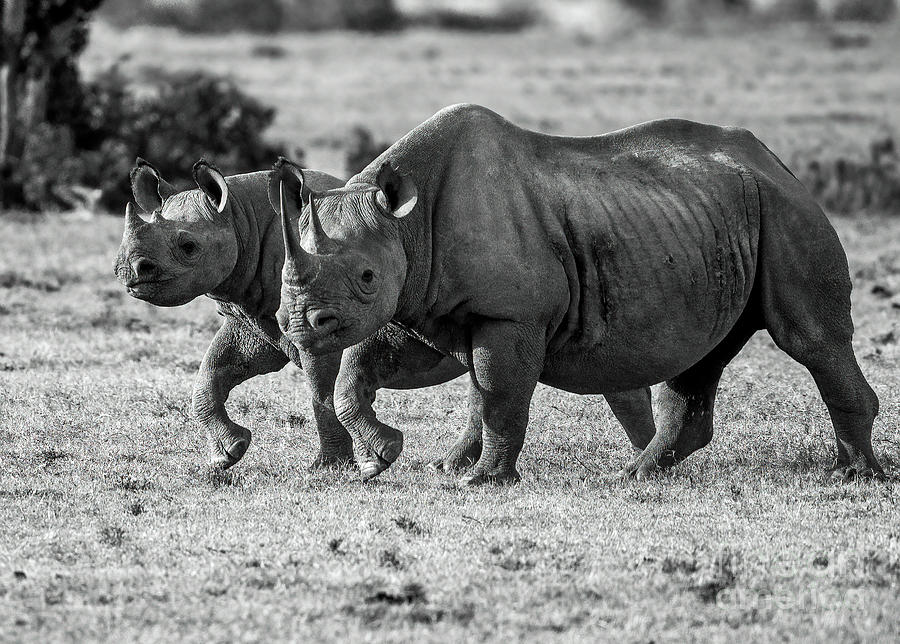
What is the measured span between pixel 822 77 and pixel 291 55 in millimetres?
15091

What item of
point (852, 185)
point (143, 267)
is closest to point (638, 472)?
point (143, 267)

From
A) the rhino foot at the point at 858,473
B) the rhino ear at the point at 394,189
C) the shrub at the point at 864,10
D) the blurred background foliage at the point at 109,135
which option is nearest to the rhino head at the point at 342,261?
the rhino ear at the point at 394,189

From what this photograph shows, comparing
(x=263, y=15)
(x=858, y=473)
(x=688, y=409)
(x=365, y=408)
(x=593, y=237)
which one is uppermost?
(x=593, y=237)

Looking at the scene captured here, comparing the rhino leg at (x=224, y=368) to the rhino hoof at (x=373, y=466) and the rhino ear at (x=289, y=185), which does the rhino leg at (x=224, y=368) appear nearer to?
the rhino hoof at (x=373, y=466)

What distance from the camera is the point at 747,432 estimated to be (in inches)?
433

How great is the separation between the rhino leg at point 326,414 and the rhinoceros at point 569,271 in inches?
20.3

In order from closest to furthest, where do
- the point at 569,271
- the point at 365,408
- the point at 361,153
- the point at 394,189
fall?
the point at 394,189
the point at 365,408
the point at 569,271
the point at 361,153

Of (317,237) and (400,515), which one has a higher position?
(317,237)

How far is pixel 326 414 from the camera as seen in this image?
9.67 m

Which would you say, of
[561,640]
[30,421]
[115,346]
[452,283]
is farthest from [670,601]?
[115,346]

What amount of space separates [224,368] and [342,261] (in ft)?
6.71

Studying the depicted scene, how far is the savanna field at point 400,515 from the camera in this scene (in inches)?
259

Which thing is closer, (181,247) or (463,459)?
(181,247)

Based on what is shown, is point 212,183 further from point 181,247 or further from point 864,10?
point 864,10
